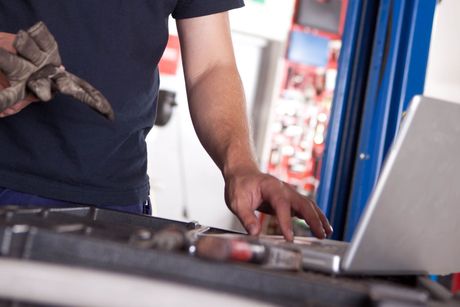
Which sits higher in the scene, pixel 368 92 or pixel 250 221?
pixel 368 92

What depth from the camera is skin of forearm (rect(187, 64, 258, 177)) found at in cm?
124

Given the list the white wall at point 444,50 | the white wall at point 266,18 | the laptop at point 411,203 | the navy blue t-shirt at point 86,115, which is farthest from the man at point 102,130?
the white wall at point 266,18

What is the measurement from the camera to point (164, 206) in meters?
5.69

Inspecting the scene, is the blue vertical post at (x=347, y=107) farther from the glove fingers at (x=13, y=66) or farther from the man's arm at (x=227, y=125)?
the glove fingers at (x=13, y=66)

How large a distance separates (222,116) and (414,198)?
0.65 meters

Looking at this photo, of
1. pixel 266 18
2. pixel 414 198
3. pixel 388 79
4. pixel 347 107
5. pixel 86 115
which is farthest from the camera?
pixel 266 18

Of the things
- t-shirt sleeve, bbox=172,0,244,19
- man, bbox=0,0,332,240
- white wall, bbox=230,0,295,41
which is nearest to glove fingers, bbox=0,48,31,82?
man, bbox=0,0,332,240

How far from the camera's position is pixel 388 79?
219 centimetres

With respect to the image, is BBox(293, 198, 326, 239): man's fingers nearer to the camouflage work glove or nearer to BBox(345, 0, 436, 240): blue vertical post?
the camouflage work glove

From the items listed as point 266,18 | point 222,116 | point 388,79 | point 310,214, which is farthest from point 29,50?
point 266,18

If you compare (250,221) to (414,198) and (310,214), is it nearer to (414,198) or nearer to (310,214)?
(310,214)

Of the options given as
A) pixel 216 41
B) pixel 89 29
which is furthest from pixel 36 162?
pixel 216 41

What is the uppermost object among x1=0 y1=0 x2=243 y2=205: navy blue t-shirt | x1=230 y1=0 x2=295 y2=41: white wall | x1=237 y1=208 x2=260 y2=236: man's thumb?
x1=230 y1=0 x2=295 y2=41: white wall

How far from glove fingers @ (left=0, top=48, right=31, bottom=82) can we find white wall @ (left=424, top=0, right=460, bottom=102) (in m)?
1.75
